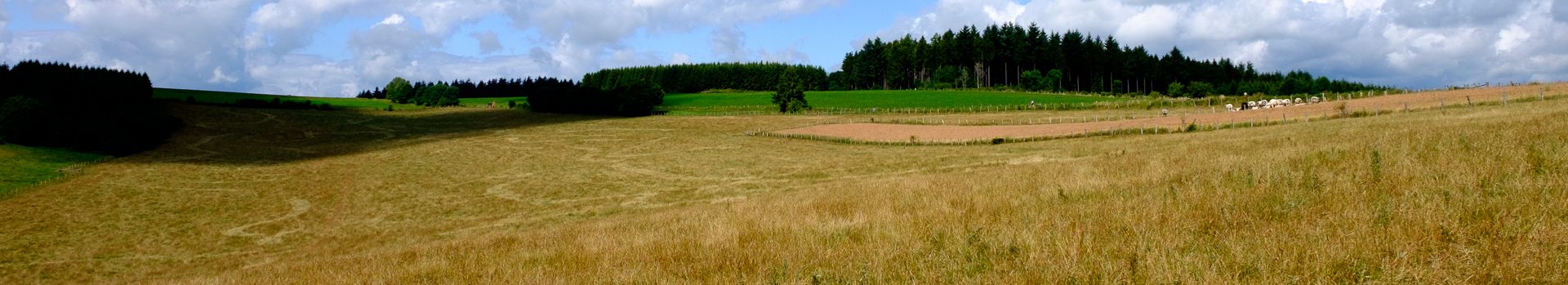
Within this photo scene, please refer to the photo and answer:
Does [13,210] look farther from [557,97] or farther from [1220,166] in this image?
[557,97]

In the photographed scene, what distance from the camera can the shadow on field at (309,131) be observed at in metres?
62.3

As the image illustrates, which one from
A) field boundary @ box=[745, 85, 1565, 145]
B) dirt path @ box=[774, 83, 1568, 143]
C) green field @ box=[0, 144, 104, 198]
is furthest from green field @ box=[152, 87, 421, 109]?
field boundary @ box=[745, 85, 1565, 145]

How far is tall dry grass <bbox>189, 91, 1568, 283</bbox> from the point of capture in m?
6.64

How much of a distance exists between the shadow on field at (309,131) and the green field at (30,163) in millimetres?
3581

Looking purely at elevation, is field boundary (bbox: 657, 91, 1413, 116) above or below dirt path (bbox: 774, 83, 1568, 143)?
above

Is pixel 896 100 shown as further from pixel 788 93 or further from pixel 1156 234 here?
pixel 1156 234

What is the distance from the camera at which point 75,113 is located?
66312 mm

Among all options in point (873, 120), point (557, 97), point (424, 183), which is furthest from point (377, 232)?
point (557, 97)

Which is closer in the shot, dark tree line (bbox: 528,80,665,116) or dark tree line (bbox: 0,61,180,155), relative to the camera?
dark tree line (bbox: 0,61,180,155)

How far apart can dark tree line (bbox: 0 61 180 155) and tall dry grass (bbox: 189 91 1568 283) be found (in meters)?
62.2

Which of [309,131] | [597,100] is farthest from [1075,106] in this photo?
[309,131]

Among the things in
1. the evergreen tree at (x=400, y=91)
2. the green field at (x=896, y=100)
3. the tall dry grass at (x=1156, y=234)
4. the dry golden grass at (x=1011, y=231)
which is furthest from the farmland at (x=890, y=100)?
the tall dry grass at (x=1156, y=234)

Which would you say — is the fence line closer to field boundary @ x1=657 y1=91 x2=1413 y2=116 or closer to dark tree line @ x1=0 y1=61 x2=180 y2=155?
field boundary @ x1=657 y1=91 x2=1413 y2=116

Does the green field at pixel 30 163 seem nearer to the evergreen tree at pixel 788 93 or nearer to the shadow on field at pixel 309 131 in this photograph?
the shadow on field at pixel 309 131
